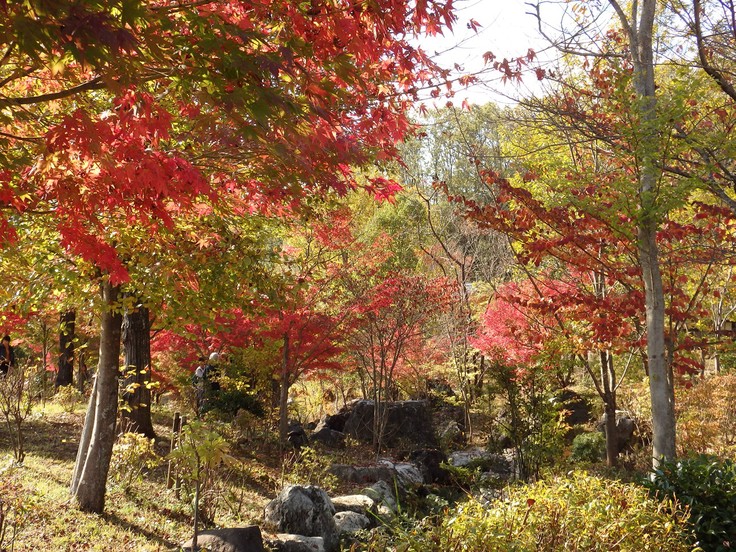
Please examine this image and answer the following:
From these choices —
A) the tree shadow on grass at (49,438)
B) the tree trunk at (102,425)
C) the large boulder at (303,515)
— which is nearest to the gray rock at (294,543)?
the large boulder at (303,515)

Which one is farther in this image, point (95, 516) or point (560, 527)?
point (95, 516)

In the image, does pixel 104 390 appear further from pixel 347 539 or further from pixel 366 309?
pixel 366 309

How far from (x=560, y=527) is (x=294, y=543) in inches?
135

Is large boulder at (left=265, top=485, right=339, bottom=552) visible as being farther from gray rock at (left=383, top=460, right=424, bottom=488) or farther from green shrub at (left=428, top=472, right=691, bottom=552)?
gray rock at (left=383, top=460, right=424, bottom=488)

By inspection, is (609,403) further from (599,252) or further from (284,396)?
(284,396)

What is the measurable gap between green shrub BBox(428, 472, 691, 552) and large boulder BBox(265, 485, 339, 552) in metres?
3.21

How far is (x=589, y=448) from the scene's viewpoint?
12.7m

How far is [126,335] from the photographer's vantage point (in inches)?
404

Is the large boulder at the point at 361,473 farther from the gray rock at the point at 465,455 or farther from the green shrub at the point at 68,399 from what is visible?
the green shrub at the point at 68,399

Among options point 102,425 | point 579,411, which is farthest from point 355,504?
point 579,411

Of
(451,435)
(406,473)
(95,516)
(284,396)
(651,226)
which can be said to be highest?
(651,226)

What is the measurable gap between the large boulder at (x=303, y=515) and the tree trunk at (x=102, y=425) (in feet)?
6.63

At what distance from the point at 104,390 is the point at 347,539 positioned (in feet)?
11.3

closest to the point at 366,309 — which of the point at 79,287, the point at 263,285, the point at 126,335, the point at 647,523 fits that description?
the point at 126,335
